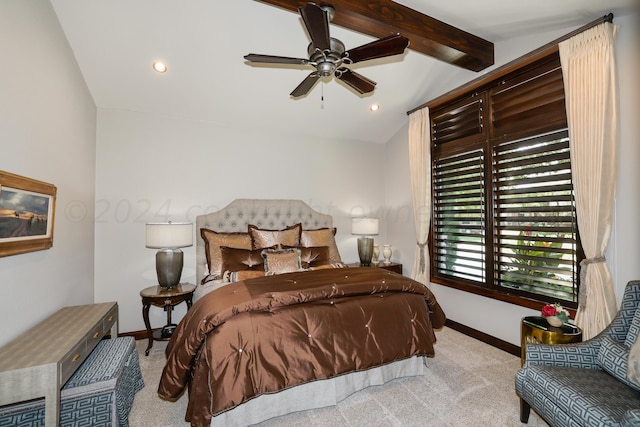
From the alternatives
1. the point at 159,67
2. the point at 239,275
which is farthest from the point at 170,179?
the point at 239,275

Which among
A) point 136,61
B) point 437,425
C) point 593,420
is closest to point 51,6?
point 136,61

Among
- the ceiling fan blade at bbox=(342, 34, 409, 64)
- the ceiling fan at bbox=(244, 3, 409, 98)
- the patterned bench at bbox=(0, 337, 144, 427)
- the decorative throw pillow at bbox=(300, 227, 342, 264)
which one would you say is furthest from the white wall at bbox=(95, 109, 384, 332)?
the ceiling fan blade at bbox=(342, 34, 409, 64)

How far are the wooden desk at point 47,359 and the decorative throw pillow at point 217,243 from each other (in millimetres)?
1280

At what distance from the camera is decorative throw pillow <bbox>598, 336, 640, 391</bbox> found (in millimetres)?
1624

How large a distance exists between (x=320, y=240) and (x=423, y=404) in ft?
7.30

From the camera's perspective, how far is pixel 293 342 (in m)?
2.04

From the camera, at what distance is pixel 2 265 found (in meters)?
1.69

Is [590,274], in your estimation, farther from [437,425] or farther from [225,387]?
[225,387]

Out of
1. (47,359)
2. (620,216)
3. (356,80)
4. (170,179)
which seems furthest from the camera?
(170,179)

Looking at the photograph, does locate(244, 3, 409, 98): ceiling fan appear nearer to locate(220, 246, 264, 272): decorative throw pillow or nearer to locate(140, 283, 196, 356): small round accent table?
locate(220, 246, 264, 272): decorative throw pillow

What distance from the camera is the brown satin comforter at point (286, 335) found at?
6.04 feet

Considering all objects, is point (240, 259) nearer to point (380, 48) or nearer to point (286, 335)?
point (286, 335)

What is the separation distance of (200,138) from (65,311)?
2.34 metres

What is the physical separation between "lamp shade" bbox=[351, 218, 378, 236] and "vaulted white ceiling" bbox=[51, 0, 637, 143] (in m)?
1.53
